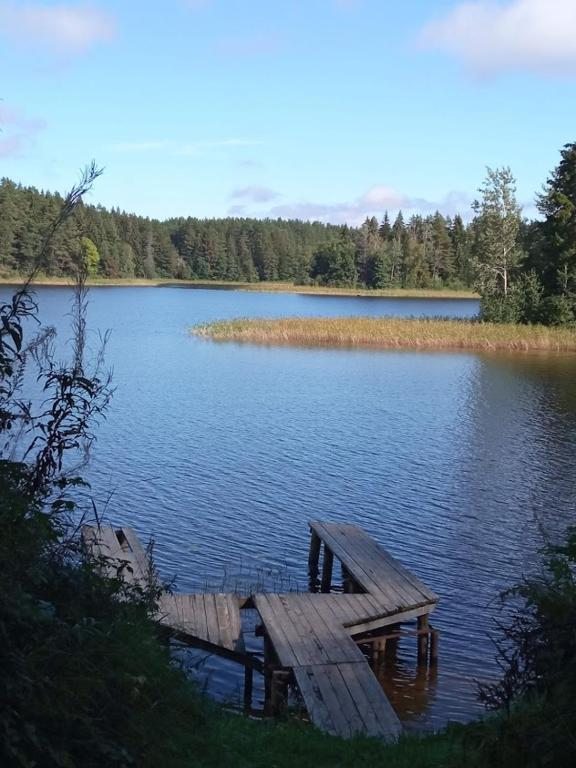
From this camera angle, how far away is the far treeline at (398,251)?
46562mm

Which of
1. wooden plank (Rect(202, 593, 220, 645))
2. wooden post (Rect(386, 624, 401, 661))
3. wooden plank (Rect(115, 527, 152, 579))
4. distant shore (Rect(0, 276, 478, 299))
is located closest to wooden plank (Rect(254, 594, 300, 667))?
wooden plank (Rect(202, 593, 220, 645))

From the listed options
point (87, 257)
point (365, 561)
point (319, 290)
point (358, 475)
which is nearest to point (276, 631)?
point (365, 561)

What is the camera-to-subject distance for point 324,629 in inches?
338

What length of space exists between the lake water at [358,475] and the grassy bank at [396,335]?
827 centimetres

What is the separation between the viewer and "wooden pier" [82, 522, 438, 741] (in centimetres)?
709

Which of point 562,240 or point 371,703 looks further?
point 562,240

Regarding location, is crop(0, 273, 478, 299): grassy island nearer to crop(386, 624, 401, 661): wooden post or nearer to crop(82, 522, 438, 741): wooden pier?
crop(82, 522, 438, 741): wooden pier

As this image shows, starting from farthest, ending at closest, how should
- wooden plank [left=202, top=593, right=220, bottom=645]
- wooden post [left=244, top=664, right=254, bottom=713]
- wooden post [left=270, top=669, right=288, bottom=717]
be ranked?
wooden plank [left=202, top=593, right=220, bottom=645], wooden post [left=244, top=664, right=254, bottom=713], wooden post [left=270, top=669, right=288, bottom=717]

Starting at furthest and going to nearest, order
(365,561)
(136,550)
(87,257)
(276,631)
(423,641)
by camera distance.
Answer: (365,561), (136,550), (423,641), (276,631), (87,257)

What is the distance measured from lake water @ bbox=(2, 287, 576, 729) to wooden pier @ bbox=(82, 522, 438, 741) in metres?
0.42

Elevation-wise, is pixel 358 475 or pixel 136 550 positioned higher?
pixel 136 550

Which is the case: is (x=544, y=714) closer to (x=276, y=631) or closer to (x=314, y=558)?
(x=276, y=631)

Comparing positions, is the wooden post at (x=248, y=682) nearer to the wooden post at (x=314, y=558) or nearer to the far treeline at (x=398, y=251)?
the wooden post at (x=314, y=558)

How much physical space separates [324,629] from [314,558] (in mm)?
3664
